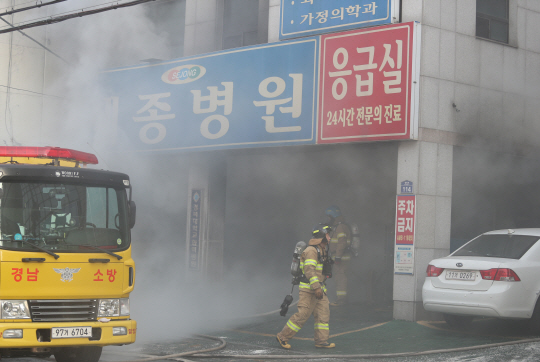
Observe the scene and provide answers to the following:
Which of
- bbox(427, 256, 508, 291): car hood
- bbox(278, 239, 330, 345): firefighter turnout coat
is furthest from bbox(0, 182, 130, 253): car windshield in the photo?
bbox(427, 256, 508, 291): car hood

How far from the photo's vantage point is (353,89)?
1128cm

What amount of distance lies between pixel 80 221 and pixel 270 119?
600cm

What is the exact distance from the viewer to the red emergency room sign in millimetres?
10672

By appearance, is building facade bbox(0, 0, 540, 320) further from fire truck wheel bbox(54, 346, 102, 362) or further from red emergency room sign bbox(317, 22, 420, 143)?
fire truck wheel bbox(54, 346, 102, 362)

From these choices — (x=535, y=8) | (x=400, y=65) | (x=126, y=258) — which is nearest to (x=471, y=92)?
(x=400, y=65)

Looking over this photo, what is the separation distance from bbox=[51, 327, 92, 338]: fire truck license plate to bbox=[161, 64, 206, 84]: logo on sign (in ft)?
26.3

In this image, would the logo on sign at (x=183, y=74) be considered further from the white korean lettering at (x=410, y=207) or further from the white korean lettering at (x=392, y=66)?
the white korean lettering at (x=410, y=207)

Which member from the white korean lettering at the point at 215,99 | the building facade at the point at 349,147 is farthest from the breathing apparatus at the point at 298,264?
the white korean lettering at the point at 215,99

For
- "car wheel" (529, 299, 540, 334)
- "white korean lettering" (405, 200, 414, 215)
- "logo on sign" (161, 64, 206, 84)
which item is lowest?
"car wheel" (529, 299, 540, 334)

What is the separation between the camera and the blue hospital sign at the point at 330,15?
11.2 metres

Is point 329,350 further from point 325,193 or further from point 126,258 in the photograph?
point 325,193

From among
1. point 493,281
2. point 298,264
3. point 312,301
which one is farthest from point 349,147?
point 493,281

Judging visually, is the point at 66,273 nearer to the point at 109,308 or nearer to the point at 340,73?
the point at 109,308

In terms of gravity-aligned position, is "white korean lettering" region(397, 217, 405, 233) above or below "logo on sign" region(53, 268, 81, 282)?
above
